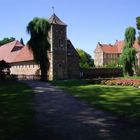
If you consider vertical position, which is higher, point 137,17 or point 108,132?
point 137,17

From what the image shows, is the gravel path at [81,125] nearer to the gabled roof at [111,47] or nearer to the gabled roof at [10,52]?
the gabled roof at [10,52]

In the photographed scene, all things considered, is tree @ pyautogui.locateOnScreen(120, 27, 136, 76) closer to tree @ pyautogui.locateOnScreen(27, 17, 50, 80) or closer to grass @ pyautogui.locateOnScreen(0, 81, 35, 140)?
tree @ pyautogui.locateOnScreen(27, 17, 50, 80)

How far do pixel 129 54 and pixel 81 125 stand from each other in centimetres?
4565

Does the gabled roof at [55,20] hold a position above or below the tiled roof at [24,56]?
above

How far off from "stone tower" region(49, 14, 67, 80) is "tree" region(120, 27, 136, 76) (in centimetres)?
1044

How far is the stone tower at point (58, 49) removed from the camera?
53281 mm

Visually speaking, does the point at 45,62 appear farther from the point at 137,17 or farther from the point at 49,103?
the point at 49,103

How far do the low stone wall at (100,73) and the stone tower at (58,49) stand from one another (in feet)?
17.8

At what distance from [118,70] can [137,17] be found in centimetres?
1401

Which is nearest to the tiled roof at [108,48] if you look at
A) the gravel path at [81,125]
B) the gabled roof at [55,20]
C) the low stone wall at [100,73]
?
the low stone wall at [100,73]

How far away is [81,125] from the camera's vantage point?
39.1 feet

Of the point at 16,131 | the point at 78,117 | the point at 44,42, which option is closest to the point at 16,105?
the point at 78,117

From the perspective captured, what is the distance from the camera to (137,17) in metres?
55.7

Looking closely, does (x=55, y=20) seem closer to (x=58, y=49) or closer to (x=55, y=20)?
(x=55, y=20)
